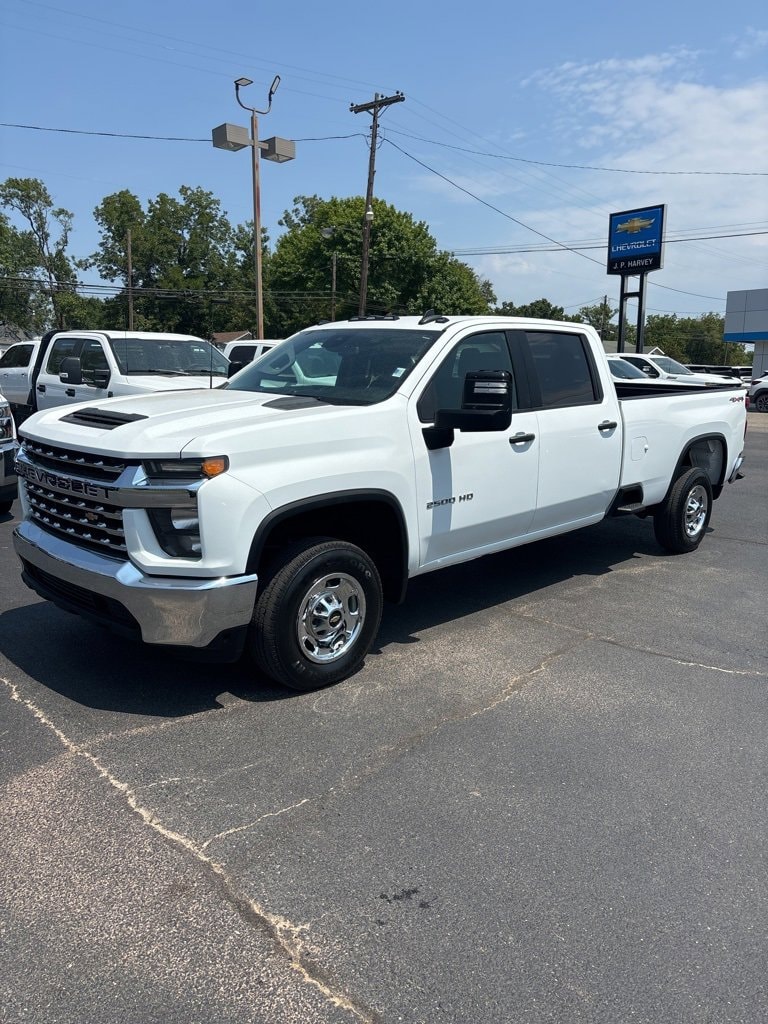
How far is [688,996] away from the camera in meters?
2.31

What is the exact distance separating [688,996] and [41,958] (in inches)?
73.7

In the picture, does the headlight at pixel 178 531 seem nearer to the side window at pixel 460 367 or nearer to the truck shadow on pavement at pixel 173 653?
the truck shadow on pavement at pixel 173 653

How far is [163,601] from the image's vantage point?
12.2 feet

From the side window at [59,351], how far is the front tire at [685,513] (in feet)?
29.2

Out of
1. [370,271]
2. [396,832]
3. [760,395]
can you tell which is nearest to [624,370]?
[760,395]

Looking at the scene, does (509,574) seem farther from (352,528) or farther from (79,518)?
(79,518)

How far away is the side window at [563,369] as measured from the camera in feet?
18.4

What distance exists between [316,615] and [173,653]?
73 centimetres

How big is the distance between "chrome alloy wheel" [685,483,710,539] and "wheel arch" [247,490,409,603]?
11.9 ft

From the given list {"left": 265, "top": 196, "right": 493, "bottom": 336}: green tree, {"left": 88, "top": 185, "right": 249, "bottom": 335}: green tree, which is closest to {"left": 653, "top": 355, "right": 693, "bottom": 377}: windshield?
{"left": 265, "top": 196, "right": 493, "bottom": 336}: green tree

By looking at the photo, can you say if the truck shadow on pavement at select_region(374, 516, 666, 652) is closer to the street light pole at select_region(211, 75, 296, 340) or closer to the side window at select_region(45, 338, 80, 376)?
the side window at select_region(45, 338, 80, 376)

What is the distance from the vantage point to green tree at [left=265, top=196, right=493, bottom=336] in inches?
2094

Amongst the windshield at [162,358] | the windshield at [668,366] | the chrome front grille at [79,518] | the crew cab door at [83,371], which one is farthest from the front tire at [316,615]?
the windshield at [668,366]

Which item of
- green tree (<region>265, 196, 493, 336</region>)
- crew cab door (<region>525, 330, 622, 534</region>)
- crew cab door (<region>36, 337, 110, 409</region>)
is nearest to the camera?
crew cab door (<region>525, 330, 622, 534</region>)
